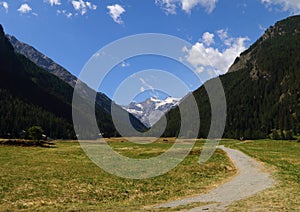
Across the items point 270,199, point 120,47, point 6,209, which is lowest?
point 6,209

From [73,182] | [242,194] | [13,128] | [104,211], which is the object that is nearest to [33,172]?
[73,182]

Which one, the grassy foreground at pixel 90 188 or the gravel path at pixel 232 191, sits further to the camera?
the grassy foreground at pixel 90 188

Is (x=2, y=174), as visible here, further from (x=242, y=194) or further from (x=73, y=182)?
(x=242, y=194)

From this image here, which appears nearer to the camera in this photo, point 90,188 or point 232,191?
point 232,191

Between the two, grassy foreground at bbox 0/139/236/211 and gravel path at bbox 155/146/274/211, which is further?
grassy foreground at bbox 0/139/236/211

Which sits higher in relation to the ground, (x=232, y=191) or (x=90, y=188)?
(x=232, y=191)

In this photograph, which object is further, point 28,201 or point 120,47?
point 120,47

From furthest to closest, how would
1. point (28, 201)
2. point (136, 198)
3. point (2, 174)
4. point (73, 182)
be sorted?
point (2, 174)
point (73, 182)
point (136, 198)
point (28, 201)

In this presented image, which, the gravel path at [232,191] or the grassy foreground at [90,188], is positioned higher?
the gravel path at [232,191]

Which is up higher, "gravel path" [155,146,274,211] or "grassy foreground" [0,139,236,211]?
"gravel path" [155,146,274,211]

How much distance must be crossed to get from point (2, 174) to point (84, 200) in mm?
16081

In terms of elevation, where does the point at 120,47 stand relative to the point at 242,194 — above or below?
above

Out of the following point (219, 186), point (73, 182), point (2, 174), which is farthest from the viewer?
point (2, 174)

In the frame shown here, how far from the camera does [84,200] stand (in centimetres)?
2691
